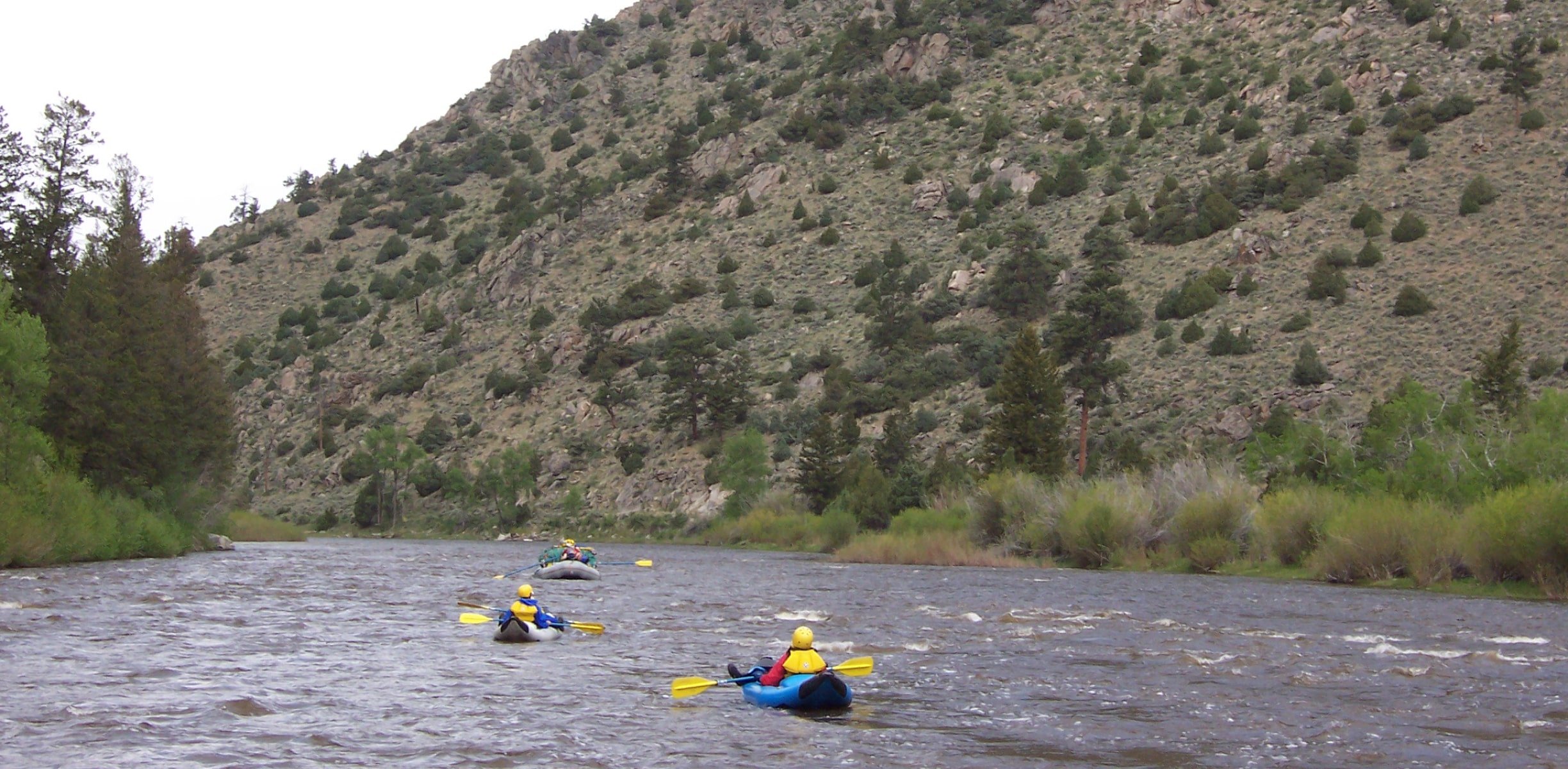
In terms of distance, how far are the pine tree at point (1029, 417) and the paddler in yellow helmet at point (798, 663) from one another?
4185cm

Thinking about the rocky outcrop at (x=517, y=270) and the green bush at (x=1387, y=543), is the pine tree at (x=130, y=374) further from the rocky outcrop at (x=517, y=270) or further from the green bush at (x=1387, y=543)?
the rocky outcrop at (x=517, y=270)

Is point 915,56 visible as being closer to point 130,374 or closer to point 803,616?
point 130,374

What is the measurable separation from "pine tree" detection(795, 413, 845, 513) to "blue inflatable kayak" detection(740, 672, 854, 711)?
5529cm

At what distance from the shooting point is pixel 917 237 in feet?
334

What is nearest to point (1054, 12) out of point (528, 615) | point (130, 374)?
point (130, 374)

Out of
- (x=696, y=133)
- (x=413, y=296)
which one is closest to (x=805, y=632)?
(x=413, y=296)

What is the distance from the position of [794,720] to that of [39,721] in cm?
991

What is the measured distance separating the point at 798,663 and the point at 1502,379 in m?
44.8

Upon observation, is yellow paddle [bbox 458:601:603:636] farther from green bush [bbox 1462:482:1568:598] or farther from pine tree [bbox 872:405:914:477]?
pine tree [bbox 872:405:914:477]

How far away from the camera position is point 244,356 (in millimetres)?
116062

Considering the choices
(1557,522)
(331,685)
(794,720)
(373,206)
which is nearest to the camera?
(794,720)

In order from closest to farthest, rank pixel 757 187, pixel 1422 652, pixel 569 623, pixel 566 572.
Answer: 1. pixel 1422 652
2. pixel 569 623
3. pixel 566 572
4. pixel 757 187

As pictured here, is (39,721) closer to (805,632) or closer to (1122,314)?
(805,632)

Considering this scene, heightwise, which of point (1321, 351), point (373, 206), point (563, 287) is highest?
point (373, 206)
